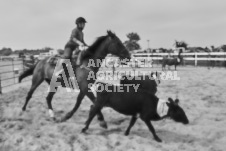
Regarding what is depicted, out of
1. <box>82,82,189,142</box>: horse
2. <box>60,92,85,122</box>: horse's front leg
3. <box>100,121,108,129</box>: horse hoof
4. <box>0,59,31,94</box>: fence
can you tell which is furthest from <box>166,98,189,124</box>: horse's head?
<box>0,59,31,94</box>: fence

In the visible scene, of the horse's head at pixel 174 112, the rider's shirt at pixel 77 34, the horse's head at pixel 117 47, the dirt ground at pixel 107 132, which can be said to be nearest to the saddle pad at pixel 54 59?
the rider's shirt at pixel 77 34

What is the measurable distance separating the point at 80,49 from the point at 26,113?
82.3 inches

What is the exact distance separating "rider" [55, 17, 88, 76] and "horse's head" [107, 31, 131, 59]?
28.9 inches

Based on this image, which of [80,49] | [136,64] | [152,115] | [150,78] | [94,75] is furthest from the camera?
[136,64]

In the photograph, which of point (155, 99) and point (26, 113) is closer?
point (155, 99)

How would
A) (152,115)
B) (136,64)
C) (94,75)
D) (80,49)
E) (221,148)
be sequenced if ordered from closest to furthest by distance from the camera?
(221,148) → (152,115) → (94,75) → (80,49) → (136,64)

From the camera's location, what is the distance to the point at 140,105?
15.5ft

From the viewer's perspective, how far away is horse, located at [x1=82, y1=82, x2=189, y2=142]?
4.65 m

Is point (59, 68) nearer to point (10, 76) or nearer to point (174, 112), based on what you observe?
point (174, 112)

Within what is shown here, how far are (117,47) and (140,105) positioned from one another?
1437mm

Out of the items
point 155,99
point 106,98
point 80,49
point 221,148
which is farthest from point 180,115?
point 80,49

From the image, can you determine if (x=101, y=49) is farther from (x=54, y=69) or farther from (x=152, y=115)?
(x=152, y=115)

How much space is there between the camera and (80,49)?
6.21 metres

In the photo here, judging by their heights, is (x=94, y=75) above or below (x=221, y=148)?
above
